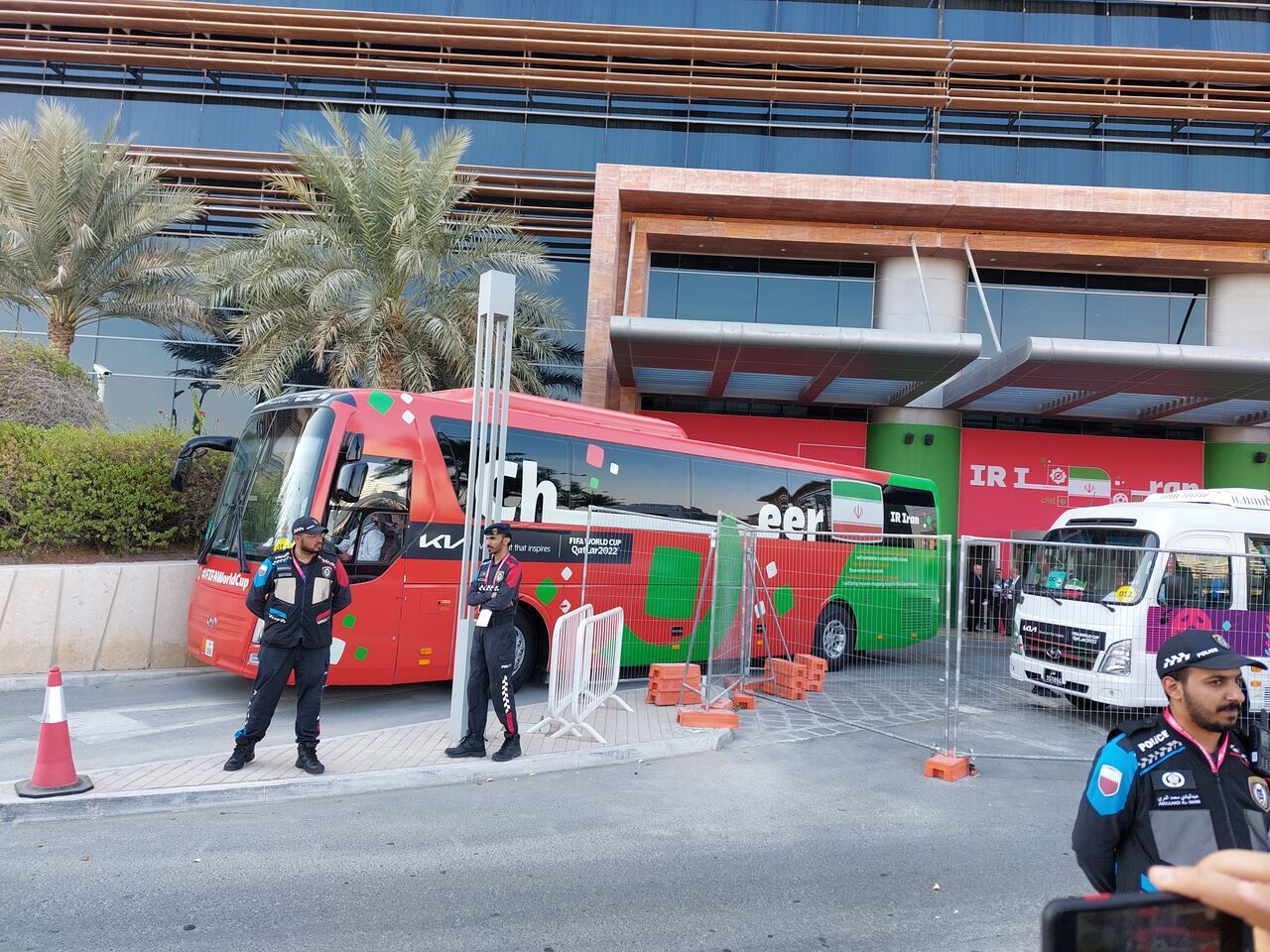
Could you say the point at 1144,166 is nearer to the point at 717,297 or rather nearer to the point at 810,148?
the point at 810,148

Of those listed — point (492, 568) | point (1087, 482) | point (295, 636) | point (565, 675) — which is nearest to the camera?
point (295, 636)

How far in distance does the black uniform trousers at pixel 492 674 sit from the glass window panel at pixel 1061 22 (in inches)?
A: 926

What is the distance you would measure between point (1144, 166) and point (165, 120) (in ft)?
83.4

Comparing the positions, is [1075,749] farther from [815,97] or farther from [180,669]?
[815,97]

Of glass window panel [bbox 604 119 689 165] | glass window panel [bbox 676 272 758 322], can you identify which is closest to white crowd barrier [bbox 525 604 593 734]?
glass window panel [bbox 676 272 758 322]

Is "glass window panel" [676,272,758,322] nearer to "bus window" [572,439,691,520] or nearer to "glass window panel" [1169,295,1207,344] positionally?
"bus window" [572,439,691,520]

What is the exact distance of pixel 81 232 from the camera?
47.7 ft

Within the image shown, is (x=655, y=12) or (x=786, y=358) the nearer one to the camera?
(x=786, y=358)

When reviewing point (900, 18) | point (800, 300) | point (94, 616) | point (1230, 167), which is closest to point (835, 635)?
point (94, 616)

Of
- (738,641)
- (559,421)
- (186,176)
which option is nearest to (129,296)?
(186,176)

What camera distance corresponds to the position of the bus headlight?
346 inches

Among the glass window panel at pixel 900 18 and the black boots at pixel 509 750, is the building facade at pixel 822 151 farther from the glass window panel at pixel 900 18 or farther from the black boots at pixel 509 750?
the black boots at pixel 509 750

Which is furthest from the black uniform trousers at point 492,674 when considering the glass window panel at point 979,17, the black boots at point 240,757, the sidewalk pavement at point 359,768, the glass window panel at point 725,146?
the glass window panel at point 979,17

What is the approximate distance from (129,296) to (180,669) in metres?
8.94
